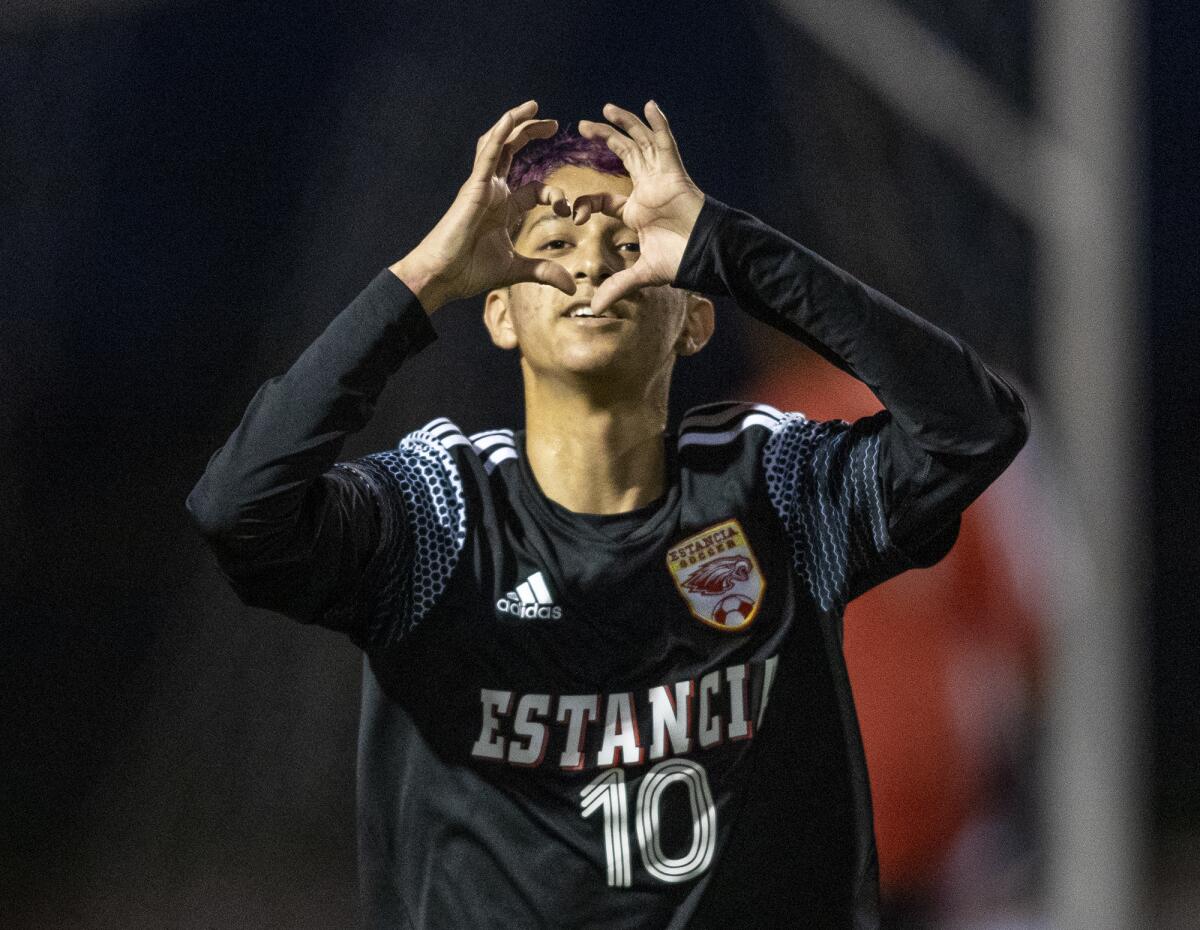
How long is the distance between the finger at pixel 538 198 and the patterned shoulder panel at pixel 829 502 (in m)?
0.34

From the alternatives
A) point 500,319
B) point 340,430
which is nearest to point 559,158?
point 500,319

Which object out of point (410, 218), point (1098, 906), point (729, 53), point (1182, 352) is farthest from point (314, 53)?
point (1182, 352)

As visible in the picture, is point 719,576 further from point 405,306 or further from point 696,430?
point 405,306

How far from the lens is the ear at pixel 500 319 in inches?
65.9

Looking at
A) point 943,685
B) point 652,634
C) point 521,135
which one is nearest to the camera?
point 521,135

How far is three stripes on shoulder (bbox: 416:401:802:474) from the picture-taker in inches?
62.7

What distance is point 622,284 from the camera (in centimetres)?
140

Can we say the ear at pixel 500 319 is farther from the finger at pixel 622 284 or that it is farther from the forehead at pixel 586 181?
the finger at pixel 622 284

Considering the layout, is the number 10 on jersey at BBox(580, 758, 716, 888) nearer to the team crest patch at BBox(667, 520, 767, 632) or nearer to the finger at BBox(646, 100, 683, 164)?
the team crest patch at BBox(667, 520, 767, 632)

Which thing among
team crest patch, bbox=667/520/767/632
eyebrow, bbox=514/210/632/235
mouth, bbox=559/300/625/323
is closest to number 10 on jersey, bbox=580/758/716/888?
team crest patch, bbox=667/520/767/632

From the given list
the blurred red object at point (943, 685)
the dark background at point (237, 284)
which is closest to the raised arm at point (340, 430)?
the dark background at point (237, 284)

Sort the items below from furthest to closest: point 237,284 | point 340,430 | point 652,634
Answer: point 237,284, point 652,634, point 340,430

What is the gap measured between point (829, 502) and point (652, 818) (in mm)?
358

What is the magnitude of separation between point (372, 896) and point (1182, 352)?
125 inches
